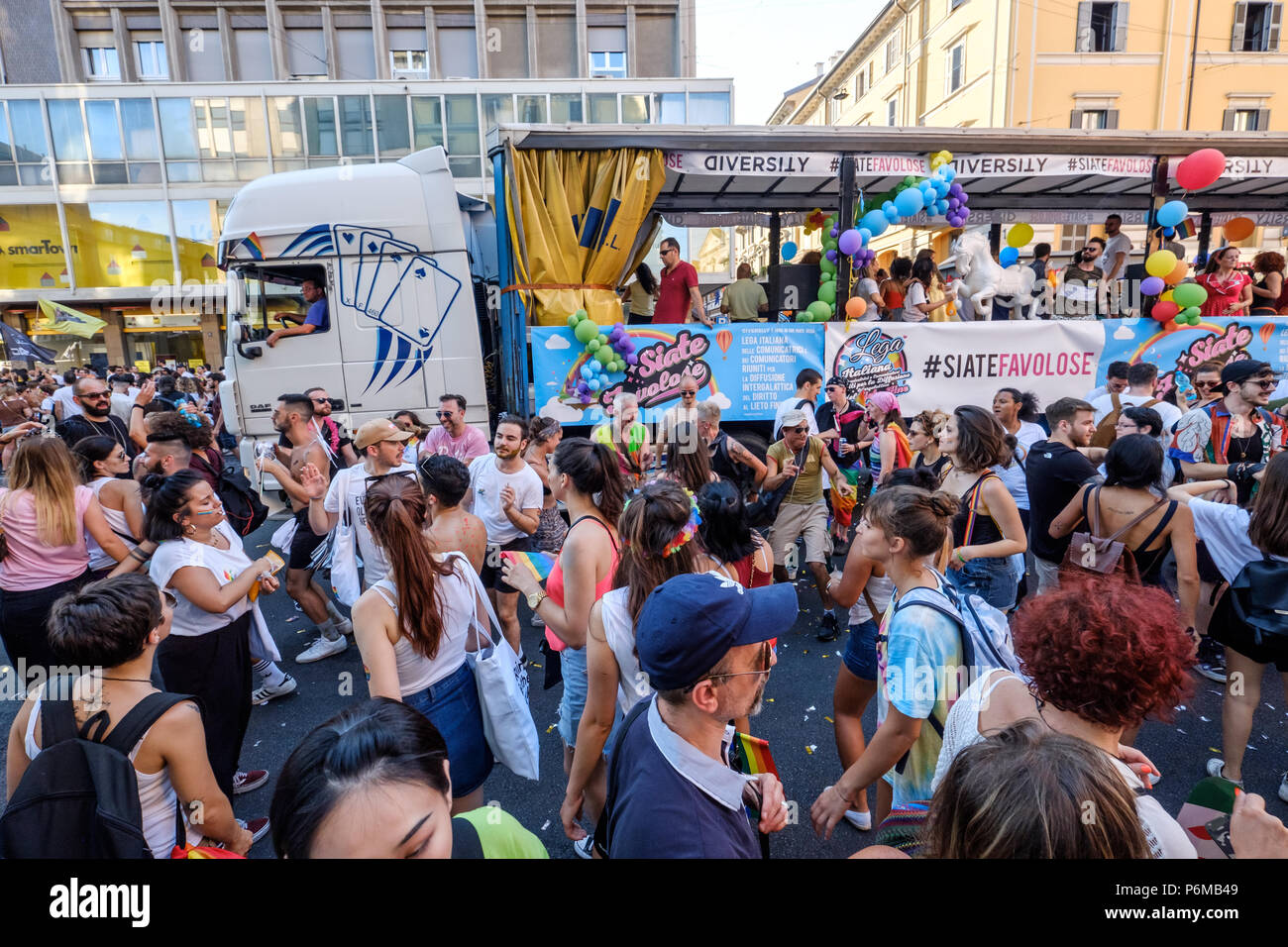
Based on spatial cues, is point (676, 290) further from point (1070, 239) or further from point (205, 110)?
point (205, 110)

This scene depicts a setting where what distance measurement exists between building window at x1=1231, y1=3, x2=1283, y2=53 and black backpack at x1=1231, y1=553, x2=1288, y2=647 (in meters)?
34.6

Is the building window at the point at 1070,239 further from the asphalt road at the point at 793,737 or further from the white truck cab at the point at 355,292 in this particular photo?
the white truck cab at the point at 355,292

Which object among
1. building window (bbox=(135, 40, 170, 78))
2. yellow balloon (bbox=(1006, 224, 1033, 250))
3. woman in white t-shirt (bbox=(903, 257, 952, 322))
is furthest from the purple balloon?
building window (bbox=(135, 40, 170, 78))

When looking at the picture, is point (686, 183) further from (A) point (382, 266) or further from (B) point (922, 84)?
(B) point (922, 84)

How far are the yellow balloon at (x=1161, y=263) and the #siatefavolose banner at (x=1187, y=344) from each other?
53cm

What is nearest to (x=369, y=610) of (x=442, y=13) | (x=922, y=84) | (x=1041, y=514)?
(x=1041, y=514)

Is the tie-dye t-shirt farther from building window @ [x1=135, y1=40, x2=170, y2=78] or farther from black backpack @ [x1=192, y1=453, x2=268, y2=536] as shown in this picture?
building window @ [x1=135, y1=40, x2=170, y2=78]

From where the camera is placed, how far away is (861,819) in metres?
2.88

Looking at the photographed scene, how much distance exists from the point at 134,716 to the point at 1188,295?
9321 millimetres

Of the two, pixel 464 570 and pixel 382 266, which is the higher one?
pixel 382 266

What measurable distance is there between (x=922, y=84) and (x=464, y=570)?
1410 inches

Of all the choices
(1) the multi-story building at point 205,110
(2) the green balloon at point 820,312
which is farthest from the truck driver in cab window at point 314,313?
(1) the multi-story building at point 205,110

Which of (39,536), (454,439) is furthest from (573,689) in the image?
(454,439)
